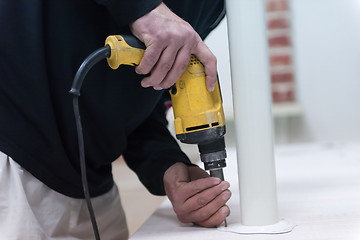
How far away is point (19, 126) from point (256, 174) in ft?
1.41

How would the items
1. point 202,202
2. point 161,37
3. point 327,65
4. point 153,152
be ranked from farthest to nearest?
point 327,65
point 153,152
point 202,202
point 161,37

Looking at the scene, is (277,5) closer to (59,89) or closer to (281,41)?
(281,41)

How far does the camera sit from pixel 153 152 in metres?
1.06

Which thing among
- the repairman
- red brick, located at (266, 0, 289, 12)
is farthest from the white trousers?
red brick, located at (266, 0, 289, 12)

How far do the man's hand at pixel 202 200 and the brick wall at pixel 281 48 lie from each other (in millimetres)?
2210

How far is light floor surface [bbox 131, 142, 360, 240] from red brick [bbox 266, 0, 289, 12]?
1.62 m

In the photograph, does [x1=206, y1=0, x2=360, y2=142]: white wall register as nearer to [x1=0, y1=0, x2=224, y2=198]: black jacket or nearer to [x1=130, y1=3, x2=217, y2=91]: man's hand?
[x1=0, y1=0, x2=224, y2=198]: black jacket

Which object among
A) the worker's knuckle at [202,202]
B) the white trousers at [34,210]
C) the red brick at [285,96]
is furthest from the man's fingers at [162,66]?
the red brick at [285,96]

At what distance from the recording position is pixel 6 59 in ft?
2.77

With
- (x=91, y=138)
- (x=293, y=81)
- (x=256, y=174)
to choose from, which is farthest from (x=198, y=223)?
(x=293, y=81)

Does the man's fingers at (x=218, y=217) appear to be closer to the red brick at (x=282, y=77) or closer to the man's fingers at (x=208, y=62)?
the man's fingers at (x=208, y=62)

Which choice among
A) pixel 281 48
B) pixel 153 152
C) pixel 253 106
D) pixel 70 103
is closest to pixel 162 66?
pixel 253 106

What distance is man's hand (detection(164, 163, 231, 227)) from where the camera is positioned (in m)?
0.79

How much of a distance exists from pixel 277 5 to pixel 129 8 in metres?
2.37
